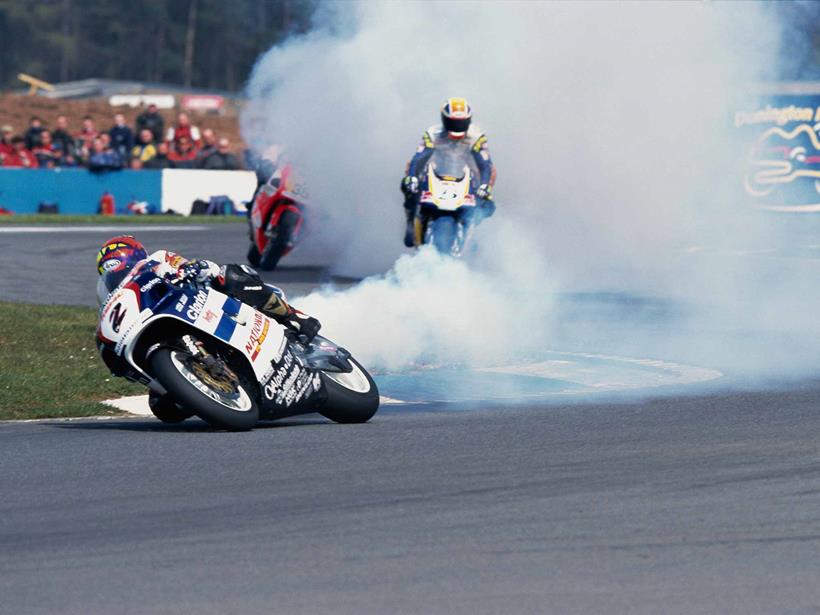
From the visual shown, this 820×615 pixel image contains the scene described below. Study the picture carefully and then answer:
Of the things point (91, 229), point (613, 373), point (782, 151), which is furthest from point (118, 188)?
point (613, 373)

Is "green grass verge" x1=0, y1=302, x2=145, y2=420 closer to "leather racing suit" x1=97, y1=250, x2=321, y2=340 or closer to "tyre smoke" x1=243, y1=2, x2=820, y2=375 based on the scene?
"leather racing suit" x1=97, y1=250, x2=321, y2=340

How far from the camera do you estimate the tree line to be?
76.0 metres

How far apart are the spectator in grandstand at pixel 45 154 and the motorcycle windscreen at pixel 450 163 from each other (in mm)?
17658

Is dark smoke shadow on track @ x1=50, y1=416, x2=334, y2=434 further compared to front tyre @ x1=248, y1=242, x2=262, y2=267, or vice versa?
front tyre @ x1=248, y1=242, x2=262, y2=267

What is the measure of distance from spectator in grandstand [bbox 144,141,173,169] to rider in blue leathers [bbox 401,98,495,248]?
16.5 metres

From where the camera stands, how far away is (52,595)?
208 inches

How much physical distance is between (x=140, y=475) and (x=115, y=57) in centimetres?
7411

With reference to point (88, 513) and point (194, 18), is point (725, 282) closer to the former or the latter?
point (88, 513)

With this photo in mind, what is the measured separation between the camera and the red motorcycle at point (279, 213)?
19.4 meters

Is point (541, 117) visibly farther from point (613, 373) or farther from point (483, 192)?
point (613, 373)

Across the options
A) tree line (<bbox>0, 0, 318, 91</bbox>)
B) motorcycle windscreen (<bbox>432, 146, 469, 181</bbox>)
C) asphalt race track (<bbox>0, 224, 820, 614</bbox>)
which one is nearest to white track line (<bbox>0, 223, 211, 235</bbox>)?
motorcycle windscreen (<bbox>432, 146, 469, 181</bbox>)

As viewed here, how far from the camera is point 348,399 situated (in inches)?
360

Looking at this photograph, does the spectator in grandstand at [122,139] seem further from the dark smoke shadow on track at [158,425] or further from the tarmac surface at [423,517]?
the tarmac surface at [423,517]

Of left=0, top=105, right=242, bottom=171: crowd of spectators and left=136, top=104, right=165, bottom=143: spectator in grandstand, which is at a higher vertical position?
left=136, top=104, right=165, bottom=143: spectator in grandstand
